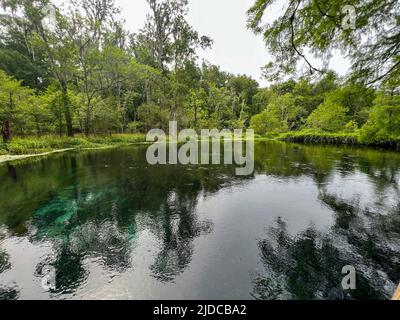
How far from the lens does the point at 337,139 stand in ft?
69.1

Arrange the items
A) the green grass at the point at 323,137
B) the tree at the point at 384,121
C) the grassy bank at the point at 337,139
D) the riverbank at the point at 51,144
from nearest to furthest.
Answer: the tree at the point at 384,121, the riverbank at the point at 51,144, the grassy bank at the point at 337,139, the green grass at the point at 323,137

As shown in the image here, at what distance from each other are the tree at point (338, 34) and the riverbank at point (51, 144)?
13.1 metres

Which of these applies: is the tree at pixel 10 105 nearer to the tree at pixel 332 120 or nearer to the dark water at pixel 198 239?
the dark water at pixel 198 239

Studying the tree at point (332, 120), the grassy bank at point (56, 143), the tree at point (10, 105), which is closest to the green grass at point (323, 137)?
the tree at point (332, 120)

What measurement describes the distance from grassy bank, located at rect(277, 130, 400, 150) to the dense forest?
0.43 m

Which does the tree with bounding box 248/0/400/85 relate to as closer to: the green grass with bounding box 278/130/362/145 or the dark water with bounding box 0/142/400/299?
the dark water with bounding box 0/142/400/299

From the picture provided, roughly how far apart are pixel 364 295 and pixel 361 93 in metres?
3.72

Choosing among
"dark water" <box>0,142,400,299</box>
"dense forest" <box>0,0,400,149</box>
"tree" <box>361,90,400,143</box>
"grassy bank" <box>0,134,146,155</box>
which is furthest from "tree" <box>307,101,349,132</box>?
"grassy bank" <box>0,134,146,155</box>

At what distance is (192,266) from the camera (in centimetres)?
271

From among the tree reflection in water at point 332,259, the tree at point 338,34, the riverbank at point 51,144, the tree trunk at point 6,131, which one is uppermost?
the tree at point 338,34

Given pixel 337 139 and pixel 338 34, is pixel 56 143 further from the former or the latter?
pixel 337 139

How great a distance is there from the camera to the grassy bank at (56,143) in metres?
12.1

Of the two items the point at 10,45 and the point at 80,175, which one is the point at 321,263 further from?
the point at 10,45

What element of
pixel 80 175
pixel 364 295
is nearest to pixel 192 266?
pixel 364 295
